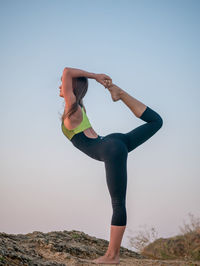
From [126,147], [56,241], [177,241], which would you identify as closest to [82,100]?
[126,147]

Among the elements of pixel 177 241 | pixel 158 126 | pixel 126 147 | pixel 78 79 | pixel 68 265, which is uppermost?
pixel 78 79

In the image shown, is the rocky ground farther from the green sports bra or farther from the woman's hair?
the woman's hair

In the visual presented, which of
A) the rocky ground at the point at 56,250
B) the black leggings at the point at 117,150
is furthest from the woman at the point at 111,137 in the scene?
the rocky ground at the point at 56,250

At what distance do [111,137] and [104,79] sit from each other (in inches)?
37.7

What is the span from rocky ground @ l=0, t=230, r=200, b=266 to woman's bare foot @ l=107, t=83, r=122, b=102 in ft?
9.00

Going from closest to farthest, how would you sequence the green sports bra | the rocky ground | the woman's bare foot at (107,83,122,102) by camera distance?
the rocky ground
the green sports bra
the woman's bare foot at (107,83,122,102)

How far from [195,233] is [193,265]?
666 cm

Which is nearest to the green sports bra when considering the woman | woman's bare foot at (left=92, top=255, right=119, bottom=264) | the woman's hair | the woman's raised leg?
the woman

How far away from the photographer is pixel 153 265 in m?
6.05

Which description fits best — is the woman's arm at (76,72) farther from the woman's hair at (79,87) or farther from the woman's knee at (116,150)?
the woman's knee at (116,150)

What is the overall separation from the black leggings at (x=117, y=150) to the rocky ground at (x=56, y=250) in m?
1.15

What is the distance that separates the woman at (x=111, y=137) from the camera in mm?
5242

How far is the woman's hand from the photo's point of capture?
548cm

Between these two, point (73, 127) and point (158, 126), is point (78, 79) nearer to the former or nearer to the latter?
point (73, 127)
